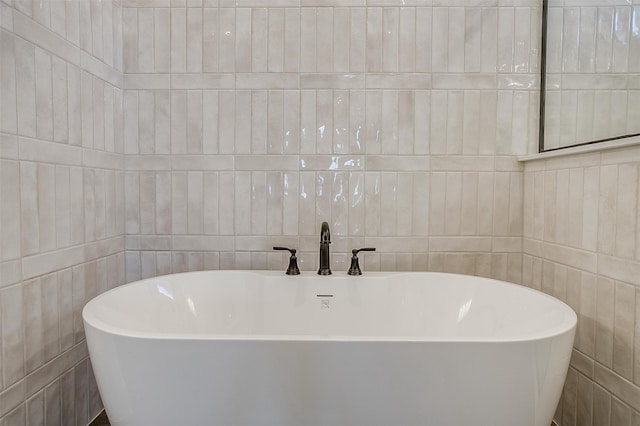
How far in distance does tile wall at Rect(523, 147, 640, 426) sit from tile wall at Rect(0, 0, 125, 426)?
1.83 meters

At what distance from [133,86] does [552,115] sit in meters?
1.92

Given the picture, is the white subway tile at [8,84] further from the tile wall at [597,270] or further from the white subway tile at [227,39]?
the tile wall at [597,270]

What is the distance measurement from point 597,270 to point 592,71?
0.74 m

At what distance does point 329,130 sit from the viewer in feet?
5.44

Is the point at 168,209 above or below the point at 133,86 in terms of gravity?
below

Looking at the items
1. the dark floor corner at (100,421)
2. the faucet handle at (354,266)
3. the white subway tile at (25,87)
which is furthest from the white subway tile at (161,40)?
the dark floor corner at (100,421)

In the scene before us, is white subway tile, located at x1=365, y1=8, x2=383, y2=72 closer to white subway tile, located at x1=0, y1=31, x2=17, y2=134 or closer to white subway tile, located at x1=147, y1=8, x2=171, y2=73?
white subway tile, located at x1=147, y1=8, x2=171, y2=73

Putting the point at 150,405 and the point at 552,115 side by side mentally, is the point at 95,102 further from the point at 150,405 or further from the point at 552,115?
the point at 552,115

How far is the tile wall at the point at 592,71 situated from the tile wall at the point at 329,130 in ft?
0.35

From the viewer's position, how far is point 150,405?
83 centimetres

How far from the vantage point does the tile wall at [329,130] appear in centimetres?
164

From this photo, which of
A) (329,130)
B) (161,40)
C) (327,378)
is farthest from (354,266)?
(161,40)

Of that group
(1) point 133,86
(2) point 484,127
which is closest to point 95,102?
(1) point 133,86

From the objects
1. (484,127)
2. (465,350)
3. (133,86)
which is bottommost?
(465,350)
